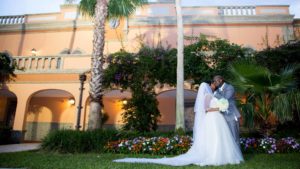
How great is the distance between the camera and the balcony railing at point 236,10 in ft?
55.1

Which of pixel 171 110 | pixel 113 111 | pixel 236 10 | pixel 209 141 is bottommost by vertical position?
pixel 209 141

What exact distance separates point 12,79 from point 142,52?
7553 mm

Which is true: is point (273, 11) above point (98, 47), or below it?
above

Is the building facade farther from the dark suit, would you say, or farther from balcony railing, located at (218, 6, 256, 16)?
the dark suit

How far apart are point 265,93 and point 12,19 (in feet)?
61.4

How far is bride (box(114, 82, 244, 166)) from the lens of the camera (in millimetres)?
5594

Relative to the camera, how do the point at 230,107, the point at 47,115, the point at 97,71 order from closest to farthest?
1. the point at 230,107
2. the point at 97,71
3. the point at 47,115

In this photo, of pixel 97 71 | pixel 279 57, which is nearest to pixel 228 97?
pixel 97 71

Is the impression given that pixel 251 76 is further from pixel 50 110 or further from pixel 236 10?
pixel 50 110

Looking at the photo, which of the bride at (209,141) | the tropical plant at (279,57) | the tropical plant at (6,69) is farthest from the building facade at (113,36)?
the bride at (209,141)

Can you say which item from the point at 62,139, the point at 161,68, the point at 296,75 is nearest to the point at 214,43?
the point at 161,68

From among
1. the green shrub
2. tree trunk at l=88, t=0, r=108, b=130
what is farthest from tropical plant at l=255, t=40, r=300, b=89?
the green shrub

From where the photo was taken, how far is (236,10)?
16.9 meters

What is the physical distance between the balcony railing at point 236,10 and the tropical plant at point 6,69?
13559mm
